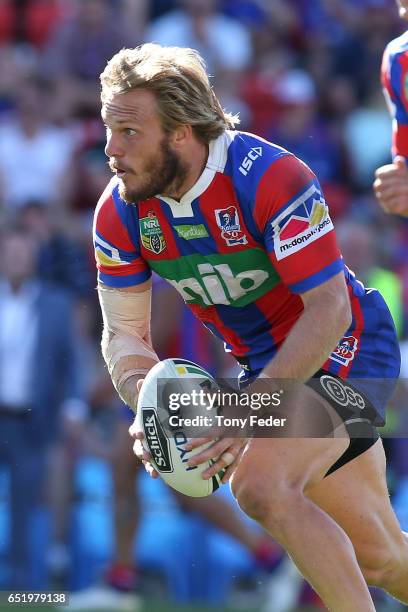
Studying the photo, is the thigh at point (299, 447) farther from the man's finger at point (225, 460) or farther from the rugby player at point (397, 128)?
the rugby player at point (397, 128)

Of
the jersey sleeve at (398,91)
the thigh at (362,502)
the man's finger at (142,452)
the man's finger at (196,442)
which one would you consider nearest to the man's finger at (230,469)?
the man's finger at (196,442)

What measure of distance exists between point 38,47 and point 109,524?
14.7ft

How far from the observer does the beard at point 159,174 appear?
471 cm

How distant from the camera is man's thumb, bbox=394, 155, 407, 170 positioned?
5.59m

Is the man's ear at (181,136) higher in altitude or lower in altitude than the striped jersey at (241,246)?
higher

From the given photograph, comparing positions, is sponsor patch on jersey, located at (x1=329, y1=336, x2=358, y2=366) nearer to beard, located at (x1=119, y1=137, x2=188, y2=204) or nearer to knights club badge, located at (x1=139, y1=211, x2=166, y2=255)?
knights club badge, located at (x1=139, y1=211, x2=166, y2=255)

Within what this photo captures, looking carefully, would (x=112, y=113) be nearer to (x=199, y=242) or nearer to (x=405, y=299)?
(x=199, y=242)

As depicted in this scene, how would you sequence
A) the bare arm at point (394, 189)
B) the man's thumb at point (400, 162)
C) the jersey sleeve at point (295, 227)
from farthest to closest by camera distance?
the man's thumb at point (400, 162)
the bare arm at point (394, 189)
the jersey sleeve at point (295, 227)

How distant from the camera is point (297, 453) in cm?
466

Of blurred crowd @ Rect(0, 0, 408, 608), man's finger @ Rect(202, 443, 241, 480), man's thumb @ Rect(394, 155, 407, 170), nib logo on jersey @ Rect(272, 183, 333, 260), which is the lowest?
blurred crowd @ Rect(0, 0, 408, 608)

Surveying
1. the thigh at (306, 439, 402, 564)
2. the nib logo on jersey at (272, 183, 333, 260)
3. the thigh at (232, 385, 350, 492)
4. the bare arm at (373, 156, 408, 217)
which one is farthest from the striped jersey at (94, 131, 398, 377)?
the bare arm at (373, 156, 408, 217)

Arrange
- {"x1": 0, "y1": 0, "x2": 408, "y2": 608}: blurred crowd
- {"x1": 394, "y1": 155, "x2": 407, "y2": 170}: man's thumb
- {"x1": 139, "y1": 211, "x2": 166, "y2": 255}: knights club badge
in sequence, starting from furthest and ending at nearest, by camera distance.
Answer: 1. {"x1": 0, "y1": 0, "x2": 408, "y2": 608}: blurred crowd
2. {"x1": 394, "y1": 155, "x2": 407, "y2": 170}: man's thumb
3. {"x1": 139, "y1": 211, "x2": 166, "y2": 255}: knights club badge

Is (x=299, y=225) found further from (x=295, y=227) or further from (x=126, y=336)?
(x=126, y=336)

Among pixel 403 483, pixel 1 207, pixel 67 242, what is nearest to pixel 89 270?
pixel 67 242
